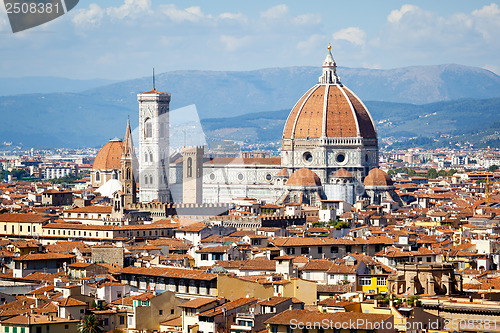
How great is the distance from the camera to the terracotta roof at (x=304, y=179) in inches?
4114

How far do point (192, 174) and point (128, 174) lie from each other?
9137mm

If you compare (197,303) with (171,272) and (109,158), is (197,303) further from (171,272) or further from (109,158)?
(109,158)

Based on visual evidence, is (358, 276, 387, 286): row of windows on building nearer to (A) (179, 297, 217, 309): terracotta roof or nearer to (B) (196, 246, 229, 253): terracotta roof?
(A) (179, 297, 217, 309): terracotta roof

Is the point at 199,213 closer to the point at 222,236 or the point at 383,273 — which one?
the point at 222,236

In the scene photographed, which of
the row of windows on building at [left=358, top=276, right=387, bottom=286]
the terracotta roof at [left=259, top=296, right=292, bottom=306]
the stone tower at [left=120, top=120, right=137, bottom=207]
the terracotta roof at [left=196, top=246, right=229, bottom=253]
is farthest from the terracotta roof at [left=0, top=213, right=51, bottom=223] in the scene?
the terracotta roof at [left=259, top=296, right=292, bottom=306]

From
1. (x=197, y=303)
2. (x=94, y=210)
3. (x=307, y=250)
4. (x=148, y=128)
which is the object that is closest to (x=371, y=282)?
(x=197, y=303)

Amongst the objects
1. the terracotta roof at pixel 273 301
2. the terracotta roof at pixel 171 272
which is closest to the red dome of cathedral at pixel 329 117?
the terracotta roof at pixel 171 272

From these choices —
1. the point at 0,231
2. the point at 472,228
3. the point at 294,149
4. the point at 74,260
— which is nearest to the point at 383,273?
the point at 74,260

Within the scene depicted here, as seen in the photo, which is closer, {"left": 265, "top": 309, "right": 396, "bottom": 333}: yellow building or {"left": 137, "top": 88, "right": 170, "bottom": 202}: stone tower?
{"left": 265, "top": 309, "right": 396, "bottom": 333}: yellow building

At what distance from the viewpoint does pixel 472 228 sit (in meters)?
65.3

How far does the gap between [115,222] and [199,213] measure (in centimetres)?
968

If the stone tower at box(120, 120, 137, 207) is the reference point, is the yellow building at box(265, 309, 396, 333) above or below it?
below

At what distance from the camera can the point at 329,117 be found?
114 metres

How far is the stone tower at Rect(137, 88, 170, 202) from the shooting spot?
104062mm
